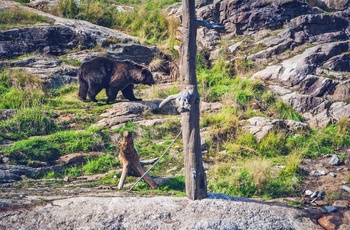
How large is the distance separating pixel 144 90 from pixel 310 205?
678 cm

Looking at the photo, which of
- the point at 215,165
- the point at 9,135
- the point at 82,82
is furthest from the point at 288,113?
the point at 9,135

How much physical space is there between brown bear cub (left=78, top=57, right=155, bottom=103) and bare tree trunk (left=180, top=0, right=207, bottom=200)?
18.2 feet

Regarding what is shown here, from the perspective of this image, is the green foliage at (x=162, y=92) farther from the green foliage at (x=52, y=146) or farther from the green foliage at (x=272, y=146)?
the green foliage at (x=272, y=146)

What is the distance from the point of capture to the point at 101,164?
34.5ft

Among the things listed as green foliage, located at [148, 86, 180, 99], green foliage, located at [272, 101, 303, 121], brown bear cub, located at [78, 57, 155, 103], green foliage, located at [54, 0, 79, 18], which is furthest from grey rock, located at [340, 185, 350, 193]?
green foliage, located at [54, 0, 79, 18]

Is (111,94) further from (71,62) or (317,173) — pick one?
(317,173)

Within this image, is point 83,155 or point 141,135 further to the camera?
point 141,135

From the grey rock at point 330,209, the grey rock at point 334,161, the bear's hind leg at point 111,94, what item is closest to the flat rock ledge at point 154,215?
the grey rock at point 330,209

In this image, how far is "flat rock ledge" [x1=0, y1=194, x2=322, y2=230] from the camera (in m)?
7.61

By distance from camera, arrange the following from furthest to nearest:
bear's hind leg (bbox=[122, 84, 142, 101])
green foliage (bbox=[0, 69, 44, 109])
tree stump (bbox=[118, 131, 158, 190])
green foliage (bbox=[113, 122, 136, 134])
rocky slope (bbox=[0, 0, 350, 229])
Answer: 1. bear's hind leg (bbox=[122, 84, 142, 101])
2. green foliage (bbox=[0, 69, 44, 109])
3. green foliage (bbox=[113, 122, 136, 134])
4. tree stump (bbox=[118, 131, 158, 190])
5. rocky slope (bbox=[0, 0, 350, 229])

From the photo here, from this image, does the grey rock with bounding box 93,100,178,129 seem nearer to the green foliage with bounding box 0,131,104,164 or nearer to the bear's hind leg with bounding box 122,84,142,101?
the bear's hind leg with bounding box 122,84,142,101

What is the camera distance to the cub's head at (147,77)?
46.1ft

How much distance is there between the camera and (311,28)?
619 inches

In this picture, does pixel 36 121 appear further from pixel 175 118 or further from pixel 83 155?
pixel 175 118
